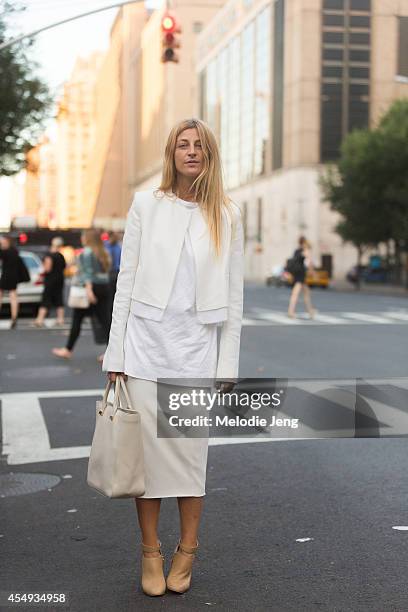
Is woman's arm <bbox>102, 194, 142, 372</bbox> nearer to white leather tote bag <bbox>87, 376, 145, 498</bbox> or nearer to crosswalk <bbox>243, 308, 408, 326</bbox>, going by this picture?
white leather tote bag <bbox>87, 376, 145, 498</bbox>

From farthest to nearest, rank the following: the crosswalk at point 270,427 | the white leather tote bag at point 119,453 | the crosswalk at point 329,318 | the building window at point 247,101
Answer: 1. the building window at point 247,101
2. the crosswalk at point 329,318
3. the crosswalk at point 270,427
4. the white leather tote bag at point 119,453

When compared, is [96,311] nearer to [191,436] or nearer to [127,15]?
[191,436]

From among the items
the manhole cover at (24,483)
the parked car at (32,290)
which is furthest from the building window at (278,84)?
the manhole cover at (24,483)

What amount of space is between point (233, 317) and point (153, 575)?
3.48ft

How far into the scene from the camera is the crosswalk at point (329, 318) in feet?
65.2

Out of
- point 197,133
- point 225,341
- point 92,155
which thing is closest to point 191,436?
point 225,341

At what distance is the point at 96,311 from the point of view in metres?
12.3

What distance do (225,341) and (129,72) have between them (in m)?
146

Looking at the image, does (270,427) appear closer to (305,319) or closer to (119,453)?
(119,453)

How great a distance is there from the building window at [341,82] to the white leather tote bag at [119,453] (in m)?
30.6

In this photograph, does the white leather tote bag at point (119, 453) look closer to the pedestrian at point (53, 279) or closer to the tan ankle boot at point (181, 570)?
the tan ankle boot at point (181, 570)

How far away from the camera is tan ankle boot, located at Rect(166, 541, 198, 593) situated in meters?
3.63
